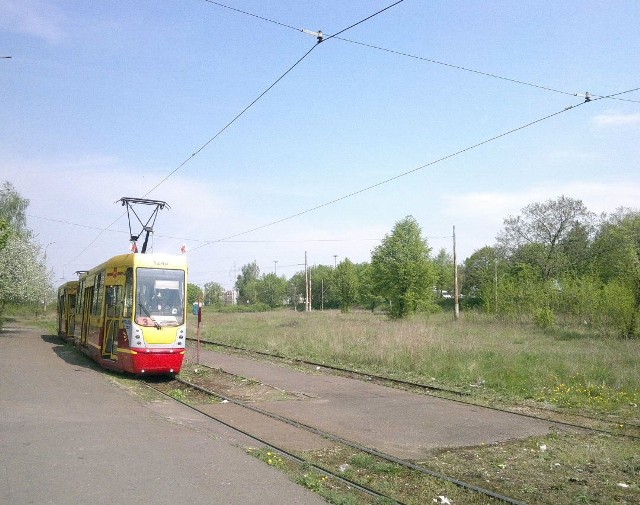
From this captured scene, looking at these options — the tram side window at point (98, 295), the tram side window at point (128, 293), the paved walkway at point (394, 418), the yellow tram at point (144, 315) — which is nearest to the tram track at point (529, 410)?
the paved walkway at point (394, 418)

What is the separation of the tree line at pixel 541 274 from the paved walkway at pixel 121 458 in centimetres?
2501

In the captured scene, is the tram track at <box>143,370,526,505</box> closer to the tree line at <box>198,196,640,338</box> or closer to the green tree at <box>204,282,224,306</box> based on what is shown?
the tree line at <box>198,196,640,338</box>

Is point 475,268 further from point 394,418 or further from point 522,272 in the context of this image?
point 394,418

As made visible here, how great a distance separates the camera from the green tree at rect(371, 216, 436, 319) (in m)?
55.8

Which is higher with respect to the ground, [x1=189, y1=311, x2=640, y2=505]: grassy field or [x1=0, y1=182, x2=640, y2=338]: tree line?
[x1=0, y1=182, x2=640, y2=338]: tree line

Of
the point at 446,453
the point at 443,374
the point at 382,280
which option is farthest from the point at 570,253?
the point at 446,453

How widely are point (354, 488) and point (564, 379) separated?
437 inches

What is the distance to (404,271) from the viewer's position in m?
55.7

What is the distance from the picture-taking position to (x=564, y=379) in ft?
52.9

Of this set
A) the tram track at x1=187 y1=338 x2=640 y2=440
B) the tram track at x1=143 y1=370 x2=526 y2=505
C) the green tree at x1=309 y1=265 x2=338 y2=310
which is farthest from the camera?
the green tree at x1=309 y1=265 x2=338 y2=310

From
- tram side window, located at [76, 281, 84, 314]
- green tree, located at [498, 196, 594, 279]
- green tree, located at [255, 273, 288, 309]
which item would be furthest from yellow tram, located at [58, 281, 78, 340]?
green tree, located at [255, 273, 288, 309]

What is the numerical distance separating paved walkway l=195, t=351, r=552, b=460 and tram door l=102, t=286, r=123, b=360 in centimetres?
504

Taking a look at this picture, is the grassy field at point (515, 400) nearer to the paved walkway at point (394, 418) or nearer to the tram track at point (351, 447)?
the tram track at point (351, 447)

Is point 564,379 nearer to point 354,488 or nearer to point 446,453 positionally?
point 446,453
